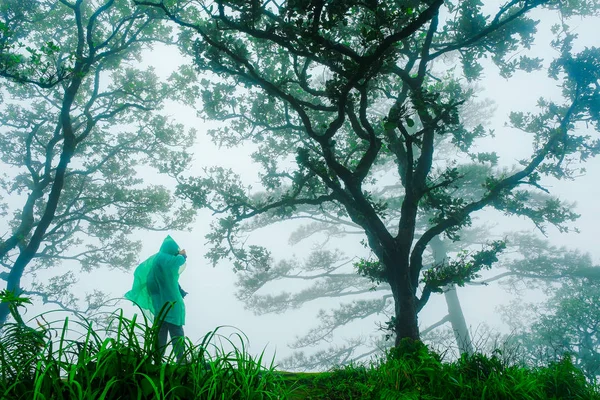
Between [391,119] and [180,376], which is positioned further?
[391,119]

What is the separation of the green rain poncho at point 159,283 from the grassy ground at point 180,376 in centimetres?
200

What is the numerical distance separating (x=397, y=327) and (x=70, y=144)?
8.47 meters

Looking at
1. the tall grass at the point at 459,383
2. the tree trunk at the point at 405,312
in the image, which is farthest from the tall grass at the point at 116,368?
the tree trunk at the point at 405,312

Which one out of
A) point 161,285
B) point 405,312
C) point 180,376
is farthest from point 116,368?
point 405,312

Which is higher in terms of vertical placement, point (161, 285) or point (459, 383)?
point (161, 285)

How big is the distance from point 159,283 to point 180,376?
9.13 ft

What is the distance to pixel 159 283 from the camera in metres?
4.26

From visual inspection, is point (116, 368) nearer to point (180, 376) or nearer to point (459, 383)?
point (180, 376)

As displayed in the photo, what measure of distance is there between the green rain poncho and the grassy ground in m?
2.00

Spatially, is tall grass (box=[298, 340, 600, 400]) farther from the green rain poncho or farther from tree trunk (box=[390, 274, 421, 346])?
the green rain poncho

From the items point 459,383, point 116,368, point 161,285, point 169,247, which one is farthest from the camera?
point 169,247

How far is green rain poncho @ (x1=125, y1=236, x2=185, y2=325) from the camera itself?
423 cm

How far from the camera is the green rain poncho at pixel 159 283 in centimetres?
423

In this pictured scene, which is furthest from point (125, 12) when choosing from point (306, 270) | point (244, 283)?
point (306, 270)
